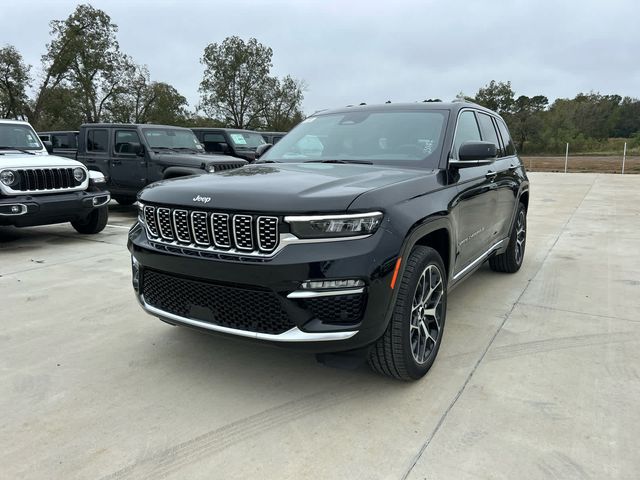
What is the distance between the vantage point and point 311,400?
9.46ft

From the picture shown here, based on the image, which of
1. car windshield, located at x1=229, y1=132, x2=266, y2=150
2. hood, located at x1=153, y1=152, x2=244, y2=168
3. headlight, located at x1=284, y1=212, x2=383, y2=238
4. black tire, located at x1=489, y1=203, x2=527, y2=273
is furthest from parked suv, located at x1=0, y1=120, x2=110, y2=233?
car windshield, located at x1=229, y1=132, x2=266, y2=150

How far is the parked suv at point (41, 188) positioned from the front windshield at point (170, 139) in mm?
2311

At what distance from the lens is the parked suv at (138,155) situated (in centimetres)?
952

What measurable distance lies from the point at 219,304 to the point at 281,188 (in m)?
0.72

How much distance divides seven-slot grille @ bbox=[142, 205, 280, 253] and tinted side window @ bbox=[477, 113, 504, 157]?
9.32ft

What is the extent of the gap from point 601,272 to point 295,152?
3.91 m

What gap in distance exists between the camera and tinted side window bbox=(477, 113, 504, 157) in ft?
15.2

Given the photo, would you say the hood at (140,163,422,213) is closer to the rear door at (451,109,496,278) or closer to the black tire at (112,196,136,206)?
the rear door at (451,109,496,278)

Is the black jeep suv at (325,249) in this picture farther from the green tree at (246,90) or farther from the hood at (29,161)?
the green tree at (246,90)

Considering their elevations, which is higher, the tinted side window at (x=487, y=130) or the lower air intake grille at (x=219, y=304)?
the tinted side window at (x=487, y=130)

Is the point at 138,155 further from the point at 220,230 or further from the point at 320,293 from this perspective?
the point at 320,293

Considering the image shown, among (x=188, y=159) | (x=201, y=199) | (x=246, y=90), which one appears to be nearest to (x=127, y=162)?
(x=188, y=159)

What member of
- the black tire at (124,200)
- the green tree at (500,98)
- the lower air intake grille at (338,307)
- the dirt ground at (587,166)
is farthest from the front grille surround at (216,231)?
the green tree at (500,98)

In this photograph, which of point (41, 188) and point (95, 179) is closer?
point (41, 188)
